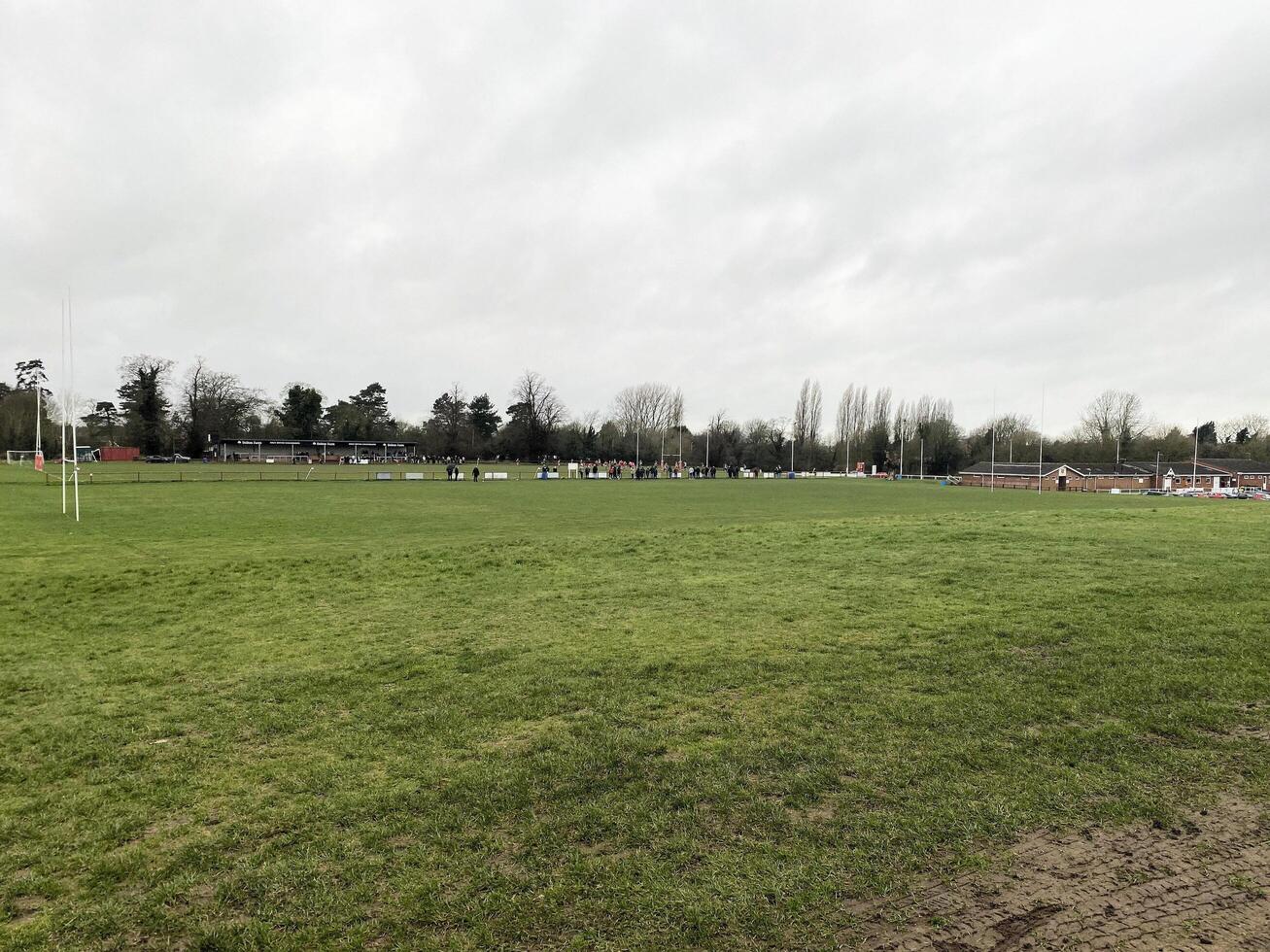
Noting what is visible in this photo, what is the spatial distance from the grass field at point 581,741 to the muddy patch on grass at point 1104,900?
192mm

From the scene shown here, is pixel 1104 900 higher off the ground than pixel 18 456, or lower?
lower

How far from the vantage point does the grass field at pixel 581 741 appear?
3.63 metres

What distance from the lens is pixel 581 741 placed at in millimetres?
5609

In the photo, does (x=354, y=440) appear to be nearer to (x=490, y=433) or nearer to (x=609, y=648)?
(x=490, y=433)

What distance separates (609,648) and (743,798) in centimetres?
391

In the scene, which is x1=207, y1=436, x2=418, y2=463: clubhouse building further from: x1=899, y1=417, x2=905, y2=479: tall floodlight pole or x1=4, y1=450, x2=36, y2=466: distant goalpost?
→ x1=899, y1=417, x2=905, y2=479: tall floodlight pole

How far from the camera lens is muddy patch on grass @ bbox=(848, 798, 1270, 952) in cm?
327

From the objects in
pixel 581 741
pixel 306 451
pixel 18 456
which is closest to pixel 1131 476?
pixel 581 741

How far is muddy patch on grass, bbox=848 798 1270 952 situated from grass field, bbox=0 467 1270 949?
19 cm

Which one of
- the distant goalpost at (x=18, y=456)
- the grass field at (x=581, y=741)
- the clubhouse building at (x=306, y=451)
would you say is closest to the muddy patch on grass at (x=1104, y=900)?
the grass field at (x=581, y=741)

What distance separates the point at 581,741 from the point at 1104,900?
347cm

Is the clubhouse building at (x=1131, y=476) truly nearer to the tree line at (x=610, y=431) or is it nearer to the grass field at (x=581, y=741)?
the tree line at (x=610, y=431)

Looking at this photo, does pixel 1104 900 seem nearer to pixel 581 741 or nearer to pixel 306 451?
pixel 581 741

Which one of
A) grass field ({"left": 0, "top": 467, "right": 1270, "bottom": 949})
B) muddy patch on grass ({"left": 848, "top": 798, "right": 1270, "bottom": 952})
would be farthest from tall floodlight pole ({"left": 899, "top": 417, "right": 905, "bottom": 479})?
muddy patch on grass ({"left": 848, "top": 798, "right": 1270, "bottom": 952})
